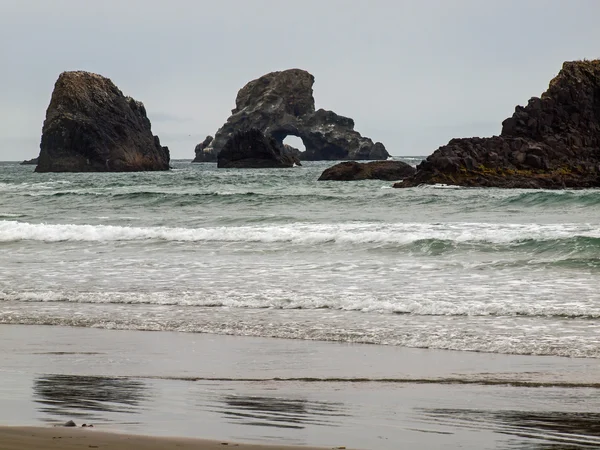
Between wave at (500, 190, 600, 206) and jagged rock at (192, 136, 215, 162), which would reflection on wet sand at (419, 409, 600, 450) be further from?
jagged rock at (192, 136, 215, 162)

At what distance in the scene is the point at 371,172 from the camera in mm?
51938

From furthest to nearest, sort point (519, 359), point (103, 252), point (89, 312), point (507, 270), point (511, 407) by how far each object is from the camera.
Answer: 1. point (103, 252)
2. point (507, 270)
3. point (89, 312)
4. point (519, 359)
5. point (511, 407)

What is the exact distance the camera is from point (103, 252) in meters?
17.5

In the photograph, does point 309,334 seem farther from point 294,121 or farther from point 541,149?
point 294,121

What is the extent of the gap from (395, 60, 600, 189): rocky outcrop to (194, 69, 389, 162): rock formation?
97.0m

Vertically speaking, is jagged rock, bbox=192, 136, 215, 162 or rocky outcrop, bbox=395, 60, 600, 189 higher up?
jagged rock, bbox=192, 136, 215, 162

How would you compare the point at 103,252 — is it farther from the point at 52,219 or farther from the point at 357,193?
the point at 357,193

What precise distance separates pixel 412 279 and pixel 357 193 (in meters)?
23.6

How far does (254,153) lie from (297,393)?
89335mm

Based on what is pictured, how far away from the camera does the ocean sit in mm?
9312

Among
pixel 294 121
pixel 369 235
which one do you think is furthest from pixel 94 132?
pixel 369 235

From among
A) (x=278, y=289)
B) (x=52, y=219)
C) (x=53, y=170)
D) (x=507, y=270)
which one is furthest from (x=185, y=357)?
(x=53, y=170)

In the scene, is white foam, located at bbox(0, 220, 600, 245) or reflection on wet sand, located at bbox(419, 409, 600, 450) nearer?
reflection on wet sand, located at bbox(419, 409, 600, 450)

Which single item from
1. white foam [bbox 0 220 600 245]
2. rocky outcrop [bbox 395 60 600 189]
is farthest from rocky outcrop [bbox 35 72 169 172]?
white foam [bbox 0 220 600 245]
